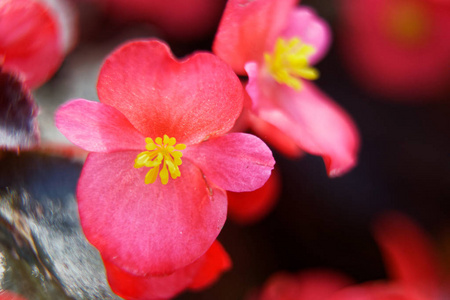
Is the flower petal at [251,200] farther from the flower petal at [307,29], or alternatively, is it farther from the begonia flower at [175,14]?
the begonia flower at [175,14]

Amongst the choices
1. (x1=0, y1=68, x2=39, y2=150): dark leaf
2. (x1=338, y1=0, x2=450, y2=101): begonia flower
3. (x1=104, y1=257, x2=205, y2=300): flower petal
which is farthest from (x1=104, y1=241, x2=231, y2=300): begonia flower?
(x1=338, y1=0, x2=450, y2=101): begonia flower

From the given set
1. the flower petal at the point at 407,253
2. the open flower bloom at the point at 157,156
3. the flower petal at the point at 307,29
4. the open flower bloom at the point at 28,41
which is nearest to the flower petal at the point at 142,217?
the open flower bloom at the point at 157,156

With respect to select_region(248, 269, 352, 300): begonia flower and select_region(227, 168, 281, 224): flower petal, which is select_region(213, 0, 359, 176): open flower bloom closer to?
select_region(227, 168, 281, 224): flower petal

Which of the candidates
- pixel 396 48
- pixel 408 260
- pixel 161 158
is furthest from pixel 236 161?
pixel 396 48

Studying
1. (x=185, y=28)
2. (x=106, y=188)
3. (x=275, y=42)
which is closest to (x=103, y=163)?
(x=106, y=188)

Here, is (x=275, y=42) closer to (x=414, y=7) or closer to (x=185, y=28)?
(x=185, y=28)

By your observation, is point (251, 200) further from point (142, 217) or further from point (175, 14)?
point (175, 14)
